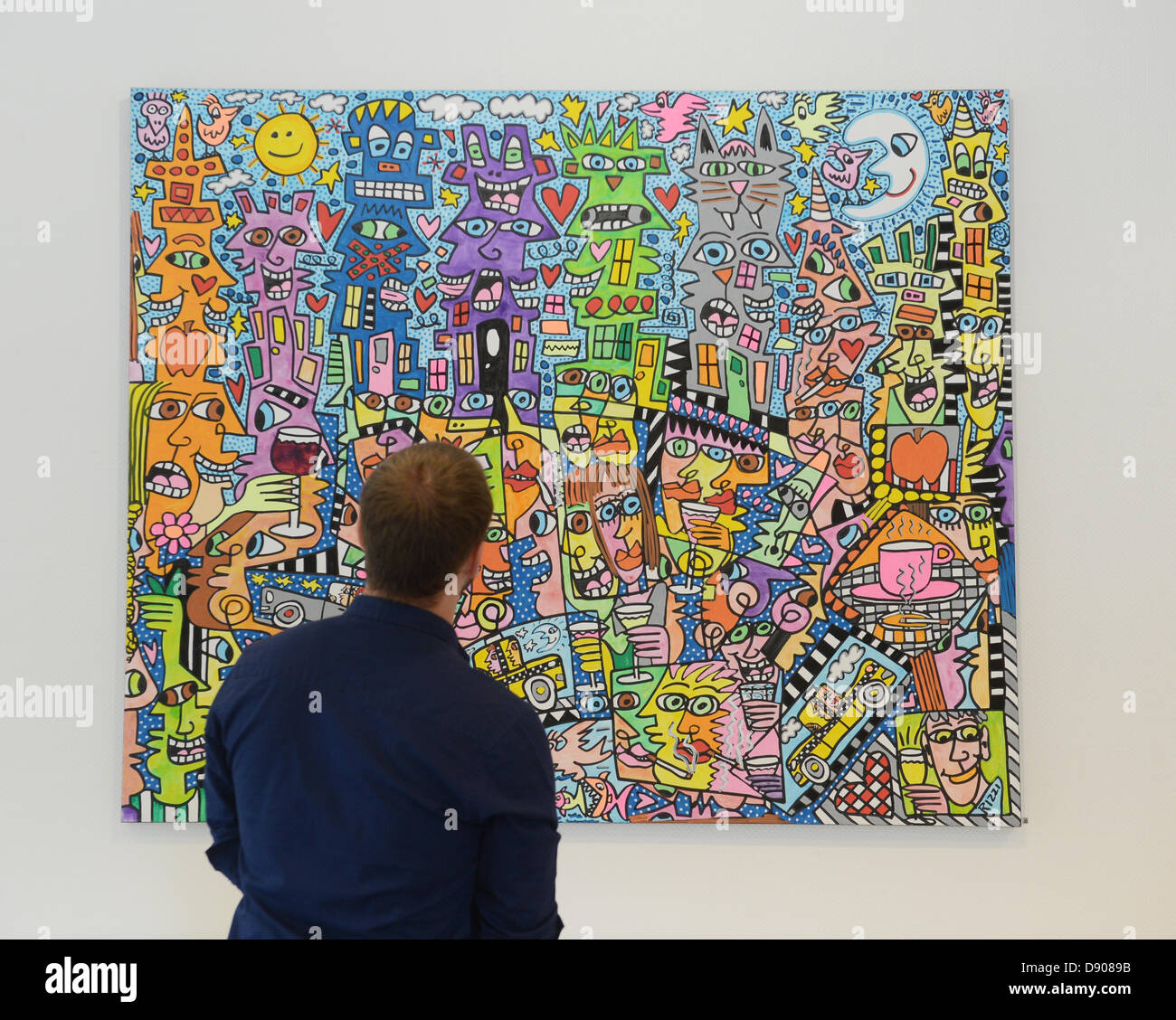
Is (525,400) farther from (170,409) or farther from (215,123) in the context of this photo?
(215,123)

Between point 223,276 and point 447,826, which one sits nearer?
point 447,826

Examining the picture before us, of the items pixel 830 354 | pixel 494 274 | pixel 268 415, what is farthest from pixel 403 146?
pixel 830 354

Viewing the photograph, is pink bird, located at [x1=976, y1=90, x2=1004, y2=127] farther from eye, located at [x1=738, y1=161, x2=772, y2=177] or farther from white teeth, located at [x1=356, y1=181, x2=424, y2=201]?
white teeth, located at [x1=356, y1=181, x2=424, y2=201]

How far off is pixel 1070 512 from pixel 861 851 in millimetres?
817

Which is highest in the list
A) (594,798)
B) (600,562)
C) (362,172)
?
(362,172)

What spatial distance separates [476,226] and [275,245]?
41 centimetres

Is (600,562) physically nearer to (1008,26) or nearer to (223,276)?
(223,276)

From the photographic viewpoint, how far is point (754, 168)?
1938 mm

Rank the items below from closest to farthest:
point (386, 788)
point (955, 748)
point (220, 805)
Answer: point (386, 788) < point (220, 805) < point (955, 748)

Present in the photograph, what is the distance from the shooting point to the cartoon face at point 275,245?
194 centimetres

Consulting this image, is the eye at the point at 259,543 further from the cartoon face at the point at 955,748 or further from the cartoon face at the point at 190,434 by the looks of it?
the cartoon face at the point at 955,748

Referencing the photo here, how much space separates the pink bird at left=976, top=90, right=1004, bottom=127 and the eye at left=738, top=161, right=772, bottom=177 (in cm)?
44

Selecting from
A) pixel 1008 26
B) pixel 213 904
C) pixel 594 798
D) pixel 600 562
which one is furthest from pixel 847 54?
pixel 213 904

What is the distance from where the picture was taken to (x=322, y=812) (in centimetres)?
104
